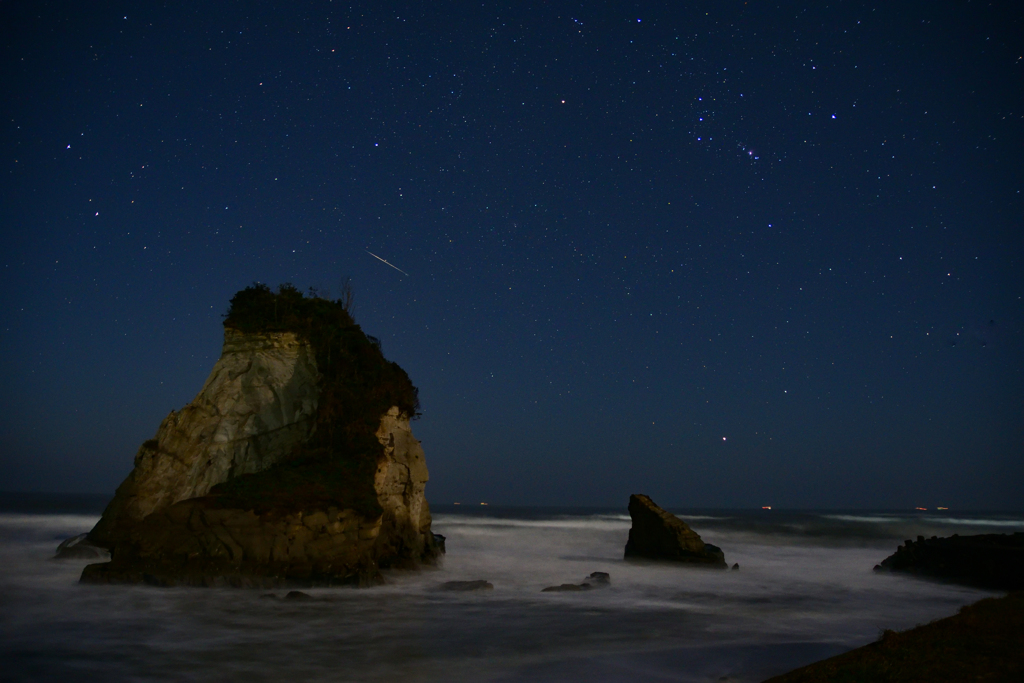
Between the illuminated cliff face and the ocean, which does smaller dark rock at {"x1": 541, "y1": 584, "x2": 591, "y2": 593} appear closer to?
the ocean

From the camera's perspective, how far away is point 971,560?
2159 cm

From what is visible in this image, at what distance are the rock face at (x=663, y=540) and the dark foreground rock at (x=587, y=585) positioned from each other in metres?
5.96

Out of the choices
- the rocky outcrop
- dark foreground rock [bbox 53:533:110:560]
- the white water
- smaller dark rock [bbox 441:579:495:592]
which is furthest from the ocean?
the rocky outcrop

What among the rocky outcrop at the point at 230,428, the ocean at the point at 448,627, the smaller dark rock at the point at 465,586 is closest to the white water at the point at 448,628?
the ocean at the point at 448,627

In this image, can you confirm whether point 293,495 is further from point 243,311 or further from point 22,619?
point 243,311

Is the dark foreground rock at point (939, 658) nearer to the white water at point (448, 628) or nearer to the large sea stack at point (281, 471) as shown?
the white water at point (448, 628)

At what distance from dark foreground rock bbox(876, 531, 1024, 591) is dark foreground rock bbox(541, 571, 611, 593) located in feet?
38.1

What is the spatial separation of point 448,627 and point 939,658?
8997 mm

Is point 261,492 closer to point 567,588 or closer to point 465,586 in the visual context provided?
point 465,586

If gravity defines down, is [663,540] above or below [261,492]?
below

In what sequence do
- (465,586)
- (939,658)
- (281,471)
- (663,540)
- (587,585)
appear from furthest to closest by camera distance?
(663,540) < (587,585) < (281,471) < (465,586) < (939,658)

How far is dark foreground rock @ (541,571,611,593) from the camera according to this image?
1841cm

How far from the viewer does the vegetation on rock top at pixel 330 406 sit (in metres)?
17.3

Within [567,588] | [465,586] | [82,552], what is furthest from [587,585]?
[82,552]
